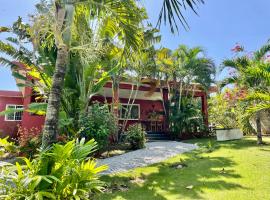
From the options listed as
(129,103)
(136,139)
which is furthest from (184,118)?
(136,139)

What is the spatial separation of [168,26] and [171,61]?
11.7 meters

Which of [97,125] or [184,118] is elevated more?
[184,118]

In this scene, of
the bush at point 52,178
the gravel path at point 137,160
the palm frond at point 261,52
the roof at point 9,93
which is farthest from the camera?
the roof at point 9,93

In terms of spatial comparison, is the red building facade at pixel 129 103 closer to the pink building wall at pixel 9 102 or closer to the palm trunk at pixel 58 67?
the pink building wall at pixel 9 102

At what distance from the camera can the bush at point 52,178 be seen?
3.57 metres

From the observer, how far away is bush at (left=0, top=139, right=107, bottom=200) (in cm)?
357

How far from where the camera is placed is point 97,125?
1002 centimetres

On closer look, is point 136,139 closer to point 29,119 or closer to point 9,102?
point 29,119

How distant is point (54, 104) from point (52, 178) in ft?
4.52

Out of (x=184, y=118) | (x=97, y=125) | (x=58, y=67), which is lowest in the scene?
(x=97, y=125)


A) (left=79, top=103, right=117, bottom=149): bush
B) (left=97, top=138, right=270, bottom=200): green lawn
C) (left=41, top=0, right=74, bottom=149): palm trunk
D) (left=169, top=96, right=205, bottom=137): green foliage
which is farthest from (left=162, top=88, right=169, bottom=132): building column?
(left=41, top=0, right=74, bottom=149): palm trunk

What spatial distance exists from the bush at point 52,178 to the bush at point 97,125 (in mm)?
5423

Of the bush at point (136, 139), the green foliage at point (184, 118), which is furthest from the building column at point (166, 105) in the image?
the bush at point (136, 139)

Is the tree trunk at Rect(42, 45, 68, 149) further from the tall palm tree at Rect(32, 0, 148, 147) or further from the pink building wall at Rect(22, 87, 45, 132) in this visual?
the pink building wall at Rect(22, 87, 45, 132)
